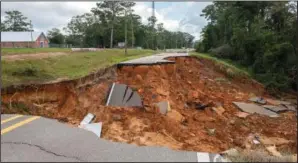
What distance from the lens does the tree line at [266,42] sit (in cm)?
1560

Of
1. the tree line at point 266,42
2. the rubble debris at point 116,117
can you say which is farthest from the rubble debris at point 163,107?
the tree line at point 266,42

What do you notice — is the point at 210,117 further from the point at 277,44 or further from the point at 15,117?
the point at 277,44

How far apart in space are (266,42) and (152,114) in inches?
549

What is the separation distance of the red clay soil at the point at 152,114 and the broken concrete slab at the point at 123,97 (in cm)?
22

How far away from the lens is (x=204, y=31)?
35.1m

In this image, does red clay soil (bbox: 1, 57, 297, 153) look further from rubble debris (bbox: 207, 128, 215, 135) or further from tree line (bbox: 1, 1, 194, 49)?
tree line (bbox: 1, 1, 194, 49)

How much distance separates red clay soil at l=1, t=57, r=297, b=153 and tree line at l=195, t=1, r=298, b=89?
4.76 metres

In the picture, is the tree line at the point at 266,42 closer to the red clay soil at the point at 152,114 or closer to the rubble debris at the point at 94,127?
the red clay soil at the point at 152,114

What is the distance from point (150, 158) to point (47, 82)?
4.37 meters

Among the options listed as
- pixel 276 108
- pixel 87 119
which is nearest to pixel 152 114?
pixel 87 119

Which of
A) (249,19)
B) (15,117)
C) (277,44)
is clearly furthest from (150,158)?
(249,19)

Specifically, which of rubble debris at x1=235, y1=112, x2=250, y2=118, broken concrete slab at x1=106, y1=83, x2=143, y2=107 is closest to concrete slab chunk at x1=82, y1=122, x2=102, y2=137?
broken concrete slab at x1=106, y1=83, x2=143, y2=107

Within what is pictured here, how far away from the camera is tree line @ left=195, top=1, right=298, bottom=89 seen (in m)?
15.6

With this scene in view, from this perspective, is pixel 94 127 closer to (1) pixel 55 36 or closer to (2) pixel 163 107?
(2) pixel 163 107
